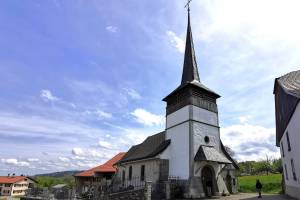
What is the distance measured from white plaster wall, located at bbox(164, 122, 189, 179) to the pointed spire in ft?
18.5

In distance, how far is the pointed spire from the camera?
2586cm

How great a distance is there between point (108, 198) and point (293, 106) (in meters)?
14.7

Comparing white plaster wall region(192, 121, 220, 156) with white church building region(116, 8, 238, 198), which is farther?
white plaster wall region(192, 121, 220, 156)

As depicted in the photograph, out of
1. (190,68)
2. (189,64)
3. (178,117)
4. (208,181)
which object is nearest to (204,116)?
(178,117)

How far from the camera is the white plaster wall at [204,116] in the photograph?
73.7 ft

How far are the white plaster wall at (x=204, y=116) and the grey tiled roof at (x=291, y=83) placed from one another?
7017 millimetres

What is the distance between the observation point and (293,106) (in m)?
14.3

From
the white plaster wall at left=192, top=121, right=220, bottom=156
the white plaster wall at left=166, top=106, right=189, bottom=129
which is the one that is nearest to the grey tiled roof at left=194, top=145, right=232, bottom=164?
the white plaster wall at left=192, top=121, right=220, bottom=156

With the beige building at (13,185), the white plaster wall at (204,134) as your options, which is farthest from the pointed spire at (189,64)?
the beige building at (13,185)

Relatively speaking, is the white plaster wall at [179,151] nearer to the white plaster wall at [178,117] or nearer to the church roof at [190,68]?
the white plaster wall at [178,117]

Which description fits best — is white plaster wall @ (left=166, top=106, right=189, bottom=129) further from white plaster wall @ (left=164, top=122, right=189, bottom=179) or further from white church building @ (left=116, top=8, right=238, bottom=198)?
white plaster wall @ (left=164, top=122, right=189, bottom=179)

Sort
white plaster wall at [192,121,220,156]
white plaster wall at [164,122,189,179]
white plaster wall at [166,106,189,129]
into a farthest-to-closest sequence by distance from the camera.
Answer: white plaster wall at [166,106,189,129], white plaster wall at [192,121,220,156], white plaster wall at [164,122,189,179]

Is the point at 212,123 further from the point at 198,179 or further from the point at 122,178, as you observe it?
the point at 122,178

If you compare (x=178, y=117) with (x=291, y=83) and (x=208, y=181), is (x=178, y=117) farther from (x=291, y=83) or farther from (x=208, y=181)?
(x=291, y=83)
